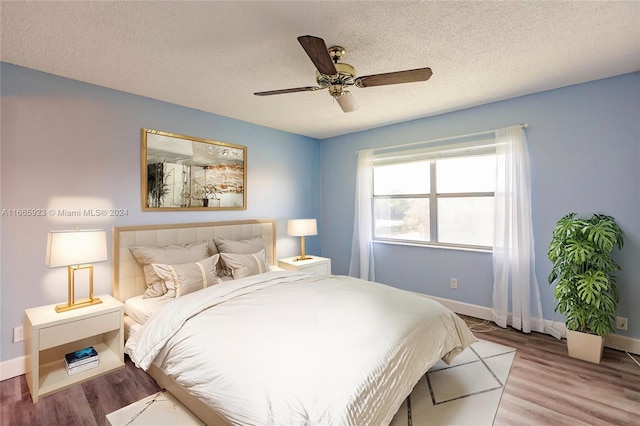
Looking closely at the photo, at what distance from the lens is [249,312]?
6.48 ft

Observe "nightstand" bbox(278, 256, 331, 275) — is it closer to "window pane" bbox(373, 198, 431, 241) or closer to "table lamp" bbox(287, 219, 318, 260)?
"table lamp" bbox(287, 219, 318, 260)

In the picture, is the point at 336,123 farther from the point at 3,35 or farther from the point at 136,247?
the point at 3,35

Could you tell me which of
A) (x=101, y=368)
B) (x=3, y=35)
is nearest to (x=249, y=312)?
(x=101, y=368)

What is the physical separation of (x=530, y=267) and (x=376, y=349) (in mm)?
2446

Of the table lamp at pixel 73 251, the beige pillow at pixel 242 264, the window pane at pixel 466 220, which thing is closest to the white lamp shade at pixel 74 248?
the table lamp at pixel 73 251

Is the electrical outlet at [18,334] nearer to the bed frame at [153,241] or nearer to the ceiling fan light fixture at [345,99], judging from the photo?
the bed frame at [153,241]

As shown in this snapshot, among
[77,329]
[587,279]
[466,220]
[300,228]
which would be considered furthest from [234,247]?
[587,279]

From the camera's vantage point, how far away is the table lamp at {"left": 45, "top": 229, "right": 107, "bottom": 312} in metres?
2.18

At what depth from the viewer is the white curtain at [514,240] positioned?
3100mm

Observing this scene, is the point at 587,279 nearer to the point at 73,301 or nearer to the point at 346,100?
the point at 346,100

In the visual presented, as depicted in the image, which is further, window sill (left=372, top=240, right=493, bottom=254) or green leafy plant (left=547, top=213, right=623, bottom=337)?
window sill (left=372, top=240, right=493, bottom=254)

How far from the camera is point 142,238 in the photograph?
9.60 feet

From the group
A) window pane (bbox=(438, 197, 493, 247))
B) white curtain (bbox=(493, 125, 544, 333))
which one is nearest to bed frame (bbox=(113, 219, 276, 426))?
window pane (bbox=(438, 197, 493, 247))

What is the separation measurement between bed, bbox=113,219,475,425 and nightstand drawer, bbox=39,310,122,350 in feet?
0.52
